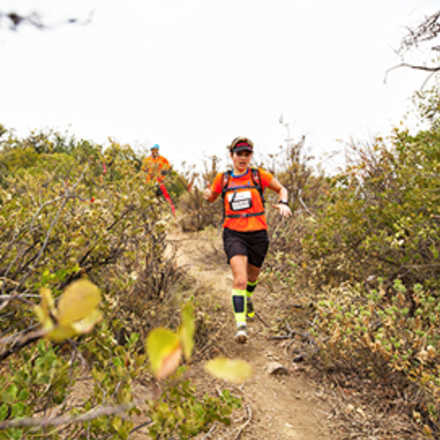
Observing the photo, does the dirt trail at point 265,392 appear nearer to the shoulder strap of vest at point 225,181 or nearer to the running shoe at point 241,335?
the running shoe at point 241,335

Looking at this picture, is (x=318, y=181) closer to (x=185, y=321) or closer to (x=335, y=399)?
(x=335, y=399)

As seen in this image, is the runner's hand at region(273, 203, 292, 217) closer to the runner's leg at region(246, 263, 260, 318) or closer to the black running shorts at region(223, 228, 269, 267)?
the black running shorts at region(223, 228, 269, 267)

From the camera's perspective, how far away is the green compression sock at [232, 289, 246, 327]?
11.2 feet

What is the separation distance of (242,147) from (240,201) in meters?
0.58

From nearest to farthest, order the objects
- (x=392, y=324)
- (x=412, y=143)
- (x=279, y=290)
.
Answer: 1. (x=392, y=324)
2. (x=412, y=143)
3. (x=279, y=290)

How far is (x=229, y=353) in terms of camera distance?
337 cm

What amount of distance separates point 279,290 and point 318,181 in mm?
2529

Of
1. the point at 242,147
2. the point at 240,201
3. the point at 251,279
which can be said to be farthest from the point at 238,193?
the point at 251,279

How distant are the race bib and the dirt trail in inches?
27.0

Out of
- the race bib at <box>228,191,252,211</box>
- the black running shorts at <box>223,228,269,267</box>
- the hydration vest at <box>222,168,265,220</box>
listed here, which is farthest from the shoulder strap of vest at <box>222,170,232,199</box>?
the black running shorts at <box>223,228,269,267</box>

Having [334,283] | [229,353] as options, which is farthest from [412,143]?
[229,353]

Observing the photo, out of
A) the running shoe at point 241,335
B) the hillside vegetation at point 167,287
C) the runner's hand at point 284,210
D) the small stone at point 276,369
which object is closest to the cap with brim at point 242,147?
the runner's hand at point 284,210

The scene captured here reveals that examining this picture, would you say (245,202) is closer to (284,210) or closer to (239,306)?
(284,210)

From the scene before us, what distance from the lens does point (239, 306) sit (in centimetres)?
345
